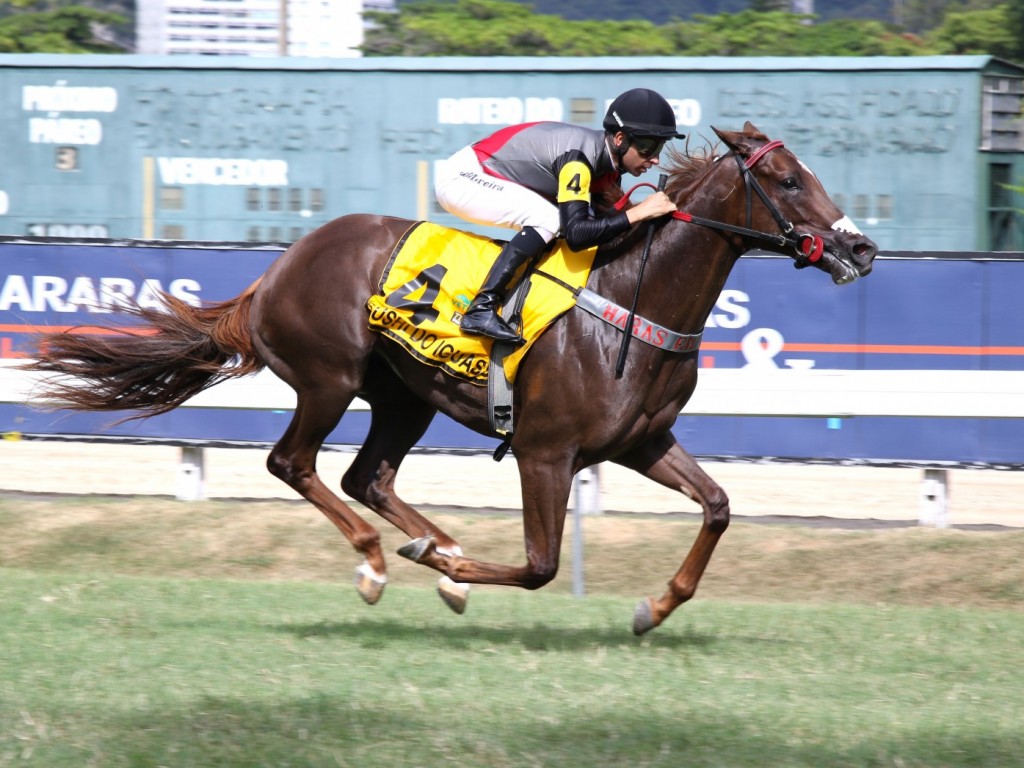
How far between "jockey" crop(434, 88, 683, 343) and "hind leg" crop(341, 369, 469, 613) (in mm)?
957

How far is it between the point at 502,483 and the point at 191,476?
2.69 m

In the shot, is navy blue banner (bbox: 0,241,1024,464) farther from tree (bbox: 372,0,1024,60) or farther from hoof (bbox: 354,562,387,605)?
tree (bbox: 372,0,1024,60)

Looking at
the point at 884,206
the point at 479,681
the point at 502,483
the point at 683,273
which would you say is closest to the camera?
the point at 479,681

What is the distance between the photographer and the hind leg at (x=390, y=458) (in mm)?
6281

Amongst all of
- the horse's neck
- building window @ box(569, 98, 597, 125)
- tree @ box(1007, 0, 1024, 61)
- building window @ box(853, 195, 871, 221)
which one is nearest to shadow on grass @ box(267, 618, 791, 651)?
the horse's neck

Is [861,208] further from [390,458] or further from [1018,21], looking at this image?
[1018,21]

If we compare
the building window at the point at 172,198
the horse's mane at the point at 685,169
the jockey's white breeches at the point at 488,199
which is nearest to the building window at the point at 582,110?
the building window at the point at 172,198

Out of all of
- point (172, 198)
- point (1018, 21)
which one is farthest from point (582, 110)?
point (1018, 21)

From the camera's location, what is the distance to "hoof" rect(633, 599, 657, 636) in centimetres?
582

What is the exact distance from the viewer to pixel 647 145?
575cm

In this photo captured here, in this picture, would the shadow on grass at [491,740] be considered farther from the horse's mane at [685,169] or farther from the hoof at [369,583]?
the horse's mane at [685,169]

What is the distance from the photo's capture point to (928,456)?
32.7 feet

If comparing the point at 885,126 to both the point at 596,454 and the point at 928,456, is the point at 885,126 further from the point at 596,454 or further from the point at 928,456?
the point at 596,454

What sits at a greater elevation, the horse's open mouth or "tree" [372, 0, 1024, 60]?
"tree" [372, 0, 1024, 60]
